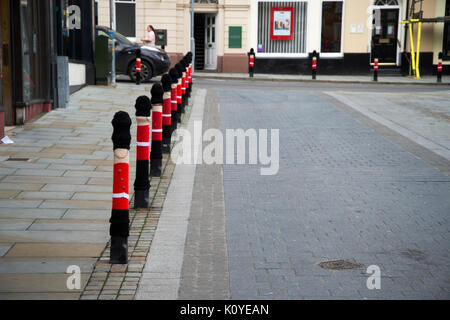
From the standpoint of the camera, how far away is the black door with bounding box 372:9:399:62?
1264 inches

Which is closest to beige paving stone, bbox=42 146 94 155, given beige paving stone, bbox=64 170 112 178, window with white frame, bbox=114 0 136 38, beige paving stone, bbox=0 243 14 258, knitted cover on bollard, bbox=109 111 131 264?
beige paving stone, bbox=64 170 112 178

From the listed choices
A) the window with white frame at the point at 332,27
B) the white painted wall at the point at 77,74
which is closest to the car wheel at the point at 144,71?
the white painted wall at the point at 77,74

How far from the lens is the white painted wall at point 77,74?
695 inches

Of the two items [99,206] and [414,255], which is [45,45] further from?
[414,255]

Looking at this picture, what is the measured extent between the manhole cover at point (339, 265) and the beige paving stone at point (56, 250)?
175 cm

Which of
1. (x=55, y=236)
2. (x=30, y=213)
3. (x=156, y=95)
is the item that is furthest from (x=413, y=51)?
(x=55, y=236)

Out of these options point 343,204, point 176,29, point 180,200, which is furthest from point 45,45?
point 176,29

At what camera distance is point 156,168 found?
8633mm

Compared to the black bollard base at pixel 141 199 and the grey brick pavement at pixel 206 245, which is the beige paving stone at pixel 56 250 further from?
the black bollard base at pixel 141 199

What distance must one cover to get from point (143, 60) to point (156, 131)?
45.3 ft

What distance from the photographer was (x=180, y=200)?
295 inches

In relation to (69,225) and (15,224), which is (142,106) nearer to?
(69,225)

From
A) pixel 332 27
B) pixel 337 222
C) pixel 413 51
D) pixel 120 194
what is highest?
pixel 332 27

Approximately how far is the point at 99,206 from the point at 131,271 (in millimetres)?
2000
